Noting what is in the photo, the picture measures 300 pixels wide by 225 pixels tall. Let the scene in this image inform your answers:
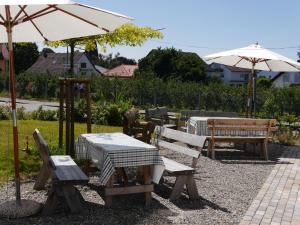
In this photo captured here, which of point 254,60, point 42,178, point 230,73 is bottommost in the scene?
point 42,178

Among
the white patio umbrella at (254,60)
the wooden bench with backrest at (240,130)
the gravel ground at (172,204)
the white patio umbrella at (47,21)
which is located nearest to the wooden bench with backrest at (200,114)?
the white patio umbrella at (254,60)

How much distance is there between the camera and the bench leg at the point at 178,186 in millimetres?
6641

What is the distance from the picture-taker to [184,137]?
803 cm

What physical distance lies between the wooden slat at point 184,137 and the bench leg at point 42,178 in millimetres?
2378

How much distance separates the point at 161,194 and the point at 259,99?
71.3 feet

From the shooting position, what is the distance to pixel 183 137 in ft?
26.5

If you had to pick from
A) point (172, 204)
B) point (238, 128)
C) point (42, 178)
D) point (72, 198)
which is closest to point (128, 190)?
point (172, 204)

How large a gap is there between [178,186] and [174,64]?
5256 cm

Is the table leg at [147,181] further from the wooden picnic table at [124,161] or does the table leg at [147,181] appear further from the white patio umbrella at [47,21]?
the white patio umbrella at [47,21]

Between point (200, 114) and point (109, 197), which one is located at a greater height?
point (200, 114)

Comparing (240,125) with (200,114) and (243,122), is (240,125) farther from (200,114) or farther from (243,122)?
(200,114)

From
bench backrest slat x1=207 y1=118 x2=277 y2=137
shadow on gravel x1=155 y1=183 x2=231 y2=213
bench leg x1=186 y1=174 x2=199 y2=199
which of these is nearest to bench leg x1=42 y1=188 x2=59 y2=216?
shadow on gravel x1=155 y1=183 x2=231 y2=213

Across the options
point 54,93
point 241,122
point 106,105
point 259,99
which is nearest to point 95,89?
point 54,93

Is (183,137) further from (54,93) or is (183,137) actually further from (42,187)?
(54,93)
